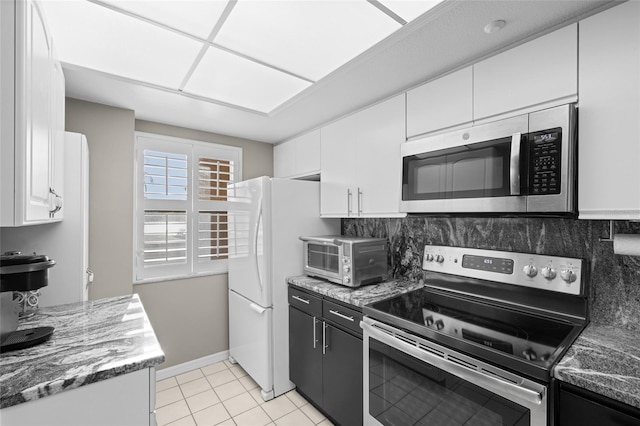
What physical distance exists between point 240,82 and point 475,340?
1979 millimetres

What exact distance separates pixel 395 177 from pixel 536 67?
0.91 metres

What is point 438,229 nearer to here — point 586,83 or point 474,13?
point 586,83

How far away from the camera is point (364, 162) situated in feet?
7.24

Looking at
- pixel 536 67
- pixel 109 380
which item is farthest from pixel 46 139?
pixel 536 67

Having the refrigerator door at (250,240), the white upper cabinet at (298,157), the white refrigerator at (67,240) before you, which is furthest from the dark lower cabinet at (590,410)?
the white refrigerator at (67,240)

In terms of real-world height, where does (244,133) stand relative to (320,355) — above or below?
above

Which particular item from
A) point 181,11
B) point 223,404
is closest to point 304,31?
point 181,11

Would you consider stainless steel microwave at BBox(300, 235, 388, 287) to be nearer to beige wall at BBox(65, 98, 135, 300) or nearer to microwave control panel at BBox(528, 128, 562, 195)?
microwave control panel at BBox(528, 128, 562, 195)

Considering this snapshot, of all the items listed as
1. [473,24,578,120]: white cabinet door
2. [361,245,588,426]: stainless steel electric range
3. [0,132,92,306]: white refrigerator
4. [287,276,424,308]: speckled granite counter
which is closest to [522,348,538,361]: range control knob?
[361,245,588,426]: stainless steel electric range

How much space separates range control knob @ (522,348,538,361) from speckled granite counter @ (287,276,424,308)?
810mm

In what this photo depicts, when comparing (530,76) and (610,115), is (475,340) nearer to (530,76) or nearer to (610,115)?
(610,115)

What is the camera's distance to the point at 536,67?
1.35 meters

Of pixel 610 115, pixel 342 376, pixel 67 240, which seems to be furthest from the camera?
pixel 342 376

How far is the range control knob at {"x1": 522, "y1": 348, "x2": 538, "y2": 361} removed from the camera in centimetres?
108
